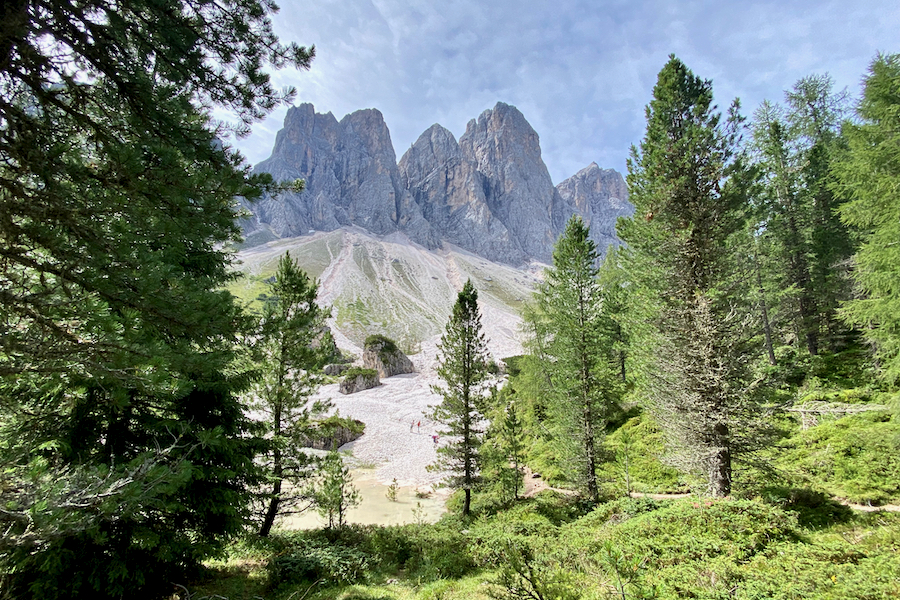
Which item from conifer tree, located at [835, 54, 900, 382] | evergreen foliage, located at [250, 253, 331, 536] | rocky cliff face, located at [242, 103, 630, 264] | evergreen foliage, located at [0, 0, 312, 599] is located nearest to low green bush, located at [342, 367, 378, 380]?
evergreen foliage, located at [250, 253, 331, 536]

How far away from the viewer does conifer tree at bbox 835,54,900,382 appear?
28.6 ft

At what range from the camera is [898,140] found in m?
8.66

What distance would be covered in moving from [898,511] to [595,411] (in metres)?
7.74

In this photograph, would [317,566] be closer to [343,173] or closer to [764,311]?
[764,311]

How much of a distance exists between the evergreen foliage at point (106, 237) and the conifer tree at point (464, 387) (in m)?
12.7

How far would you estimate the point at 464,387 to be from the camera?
17.2 m

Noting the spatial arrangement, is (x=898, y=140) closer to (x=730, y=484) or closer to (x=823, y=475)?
(x=823, y=475)

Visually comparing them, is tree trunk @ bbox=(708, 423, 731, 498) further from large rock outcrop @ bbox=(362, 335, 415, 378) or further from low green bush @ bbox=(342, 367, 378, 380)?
large rock outcrop @ bbox=(362, 335, 415, 378)

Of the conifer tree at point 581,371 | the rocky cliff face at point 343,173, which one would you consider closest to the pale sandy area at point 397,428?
the conifer tree at point 581,371

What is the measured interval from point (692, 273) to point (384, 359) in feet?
156

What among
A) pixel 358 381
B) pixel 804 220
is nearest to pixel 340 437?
pixel 358 381

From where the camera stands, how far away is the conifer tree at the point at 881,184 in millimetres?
8711

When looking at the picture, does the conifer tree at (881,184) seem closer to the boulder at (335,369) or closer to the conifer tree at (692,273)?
the conifer tree at (692,273)

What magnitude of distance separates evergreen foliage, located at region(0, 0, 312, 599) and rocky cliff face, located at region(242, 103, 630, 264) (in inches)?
6040
